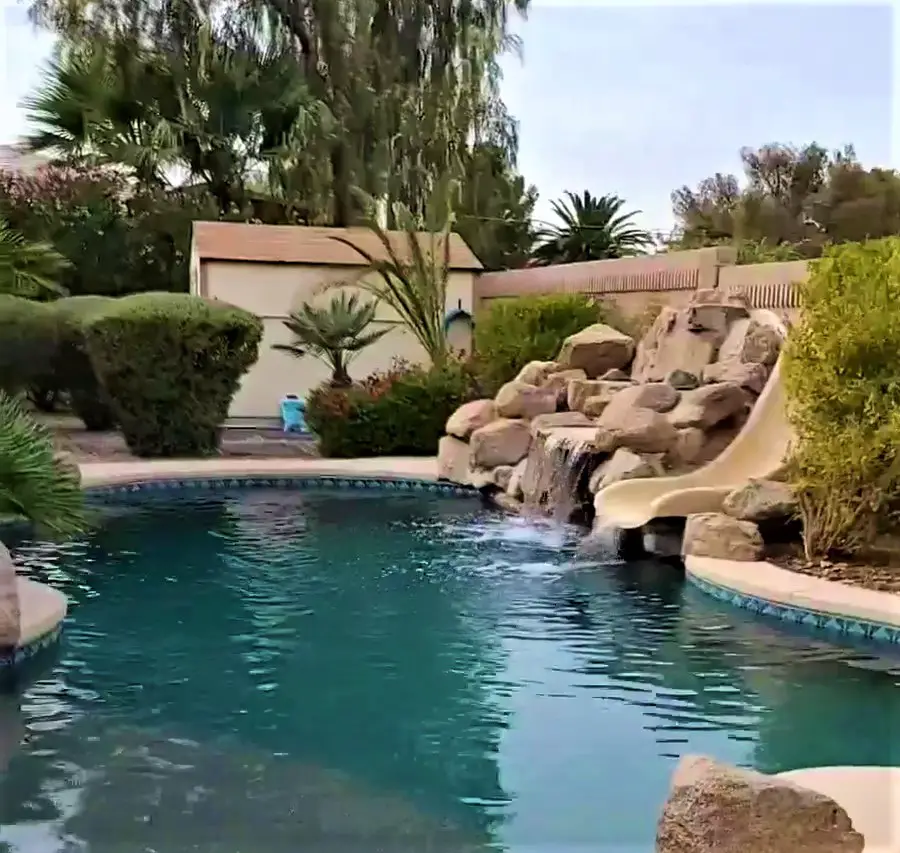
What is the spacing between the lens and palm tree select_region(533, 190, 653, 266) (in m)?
26.3

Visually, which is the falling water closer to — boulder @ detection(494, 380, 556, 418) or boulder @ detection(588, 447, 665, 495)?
boulder @ detection(588, 447, 665, 495)

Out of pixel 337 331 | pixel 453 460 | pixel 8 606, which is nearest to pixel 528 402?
pixel 453 460

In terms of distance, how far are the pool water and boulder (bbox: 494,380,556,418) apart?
4.04 meters

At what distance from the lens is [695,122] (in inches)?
314

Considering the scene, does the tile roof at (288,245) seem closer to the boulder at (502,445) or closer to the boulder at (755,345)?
the boulder at (502,445)

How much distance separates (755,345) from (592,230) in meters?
15.4

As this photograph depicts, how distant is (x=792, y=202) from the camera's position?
28938 mm

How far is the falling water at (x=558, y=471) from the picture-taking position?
35.7ft

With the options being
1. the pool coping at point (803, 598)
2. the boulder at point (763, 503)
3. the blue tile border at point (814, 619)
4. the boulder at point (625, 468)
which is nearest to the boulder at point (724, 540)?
the boulder at point (763, 503)

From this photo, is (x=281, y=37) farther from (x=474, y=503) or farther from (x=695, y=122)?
(x=695, y=122)

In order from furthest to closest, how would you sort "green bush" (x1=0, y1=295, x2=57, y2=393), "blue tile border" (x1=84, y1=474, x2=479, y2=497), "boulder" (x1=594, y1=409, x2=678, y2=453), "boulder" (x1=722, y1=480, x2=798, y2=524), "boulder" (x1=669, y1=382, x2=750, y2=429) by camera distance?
"green bush" (x1=0, y1=295, x2=57, y2=393) → "blue tile border" (x1=84, y1=474, x2=479, y2=497) → "boulder" (x1=669, y1=382, x2=750, y2=429) → "boulder" (x1=594, y1=409, x2=678, y2=453) → "boulder" (x1=722, y1=480, x2=798, y2=524)

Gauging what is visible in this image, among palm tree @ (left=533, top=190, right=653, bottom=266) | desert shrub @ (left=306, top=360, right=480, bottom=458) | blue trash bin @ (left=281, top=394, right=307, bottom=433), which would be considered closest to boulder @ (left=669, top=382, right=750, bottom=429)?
desert shrub @ (left=306, top=360, right=480, bottom=458)

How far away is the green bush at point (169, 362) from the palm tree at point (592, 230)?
41.3 feet

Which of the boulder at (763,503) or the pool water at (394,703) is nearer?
the pool water at (394,703)
